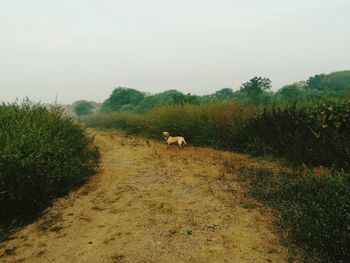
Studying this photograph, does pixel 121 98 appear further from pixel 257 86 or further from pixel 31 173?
pixel 31 173

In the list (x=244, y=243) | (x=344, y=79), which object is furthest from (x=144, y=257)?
(x=344, y=79)

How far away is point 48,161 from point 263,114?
6.22 meters

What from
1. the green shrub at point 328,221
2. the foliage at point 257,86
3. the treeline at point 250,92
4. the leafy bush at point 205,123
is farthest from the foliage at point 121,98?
→ the green shrub at point 328,221

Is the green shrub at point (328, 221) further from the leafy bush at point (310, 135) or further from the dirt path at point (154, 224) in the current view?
the leafy bush at point (310, 135)

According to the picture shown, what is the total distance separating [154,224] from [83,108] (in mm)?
56022

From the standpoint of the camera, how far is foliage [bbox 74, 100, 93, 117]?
5806cm

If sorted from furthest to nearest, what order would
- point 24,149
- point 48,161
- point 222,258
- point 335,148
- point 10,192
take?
point 335,148 → point 48,161 → point 24,149 → point 10,192 → point 222,258

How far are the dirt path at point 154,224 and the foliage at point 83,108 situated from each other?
5111 cm

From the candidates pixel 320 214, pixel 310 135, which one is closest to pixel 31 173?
pixel 320 214

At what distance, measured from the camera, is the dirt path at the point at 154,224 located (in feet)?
15.8

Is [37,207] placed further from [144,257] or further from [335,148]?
[335,148]

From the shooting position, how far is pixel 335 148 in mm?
7984

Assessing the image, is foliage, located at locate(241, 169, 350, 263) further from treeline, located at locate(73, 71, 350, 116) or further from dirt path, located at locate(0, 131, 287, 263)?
treeline, located at locate(73, 71, 350, 116)

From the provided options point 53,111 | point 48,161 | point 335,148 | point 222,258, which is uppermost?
point 53,111
